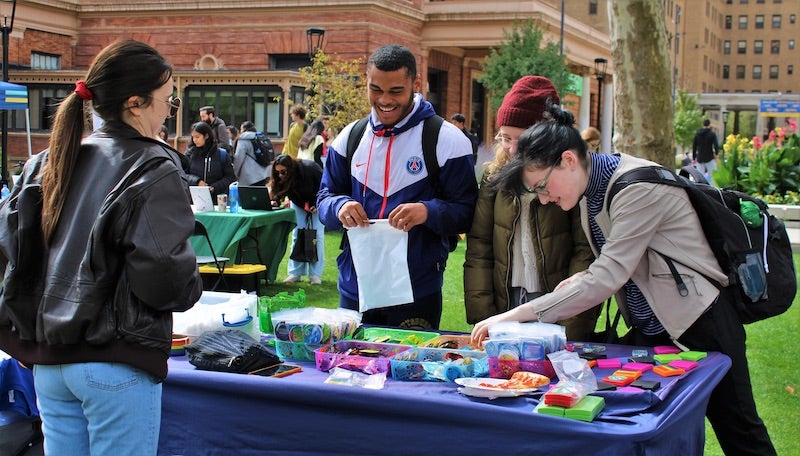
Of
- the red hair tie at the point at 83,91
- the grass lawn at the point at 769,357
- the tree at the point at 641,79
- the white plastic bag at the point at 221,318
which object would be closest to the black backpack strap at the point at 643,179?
the grass lawn at the point at 769,357

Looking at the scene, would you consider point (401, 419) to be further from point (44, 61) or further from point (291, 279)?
point (44, 61)

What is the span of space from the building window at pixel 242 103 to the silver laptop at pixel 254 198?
15.2 meters

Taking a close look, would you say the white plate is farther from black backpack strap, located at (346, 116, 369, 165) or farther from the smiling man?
black backpack strap, located at (346, 116, 369, 165)

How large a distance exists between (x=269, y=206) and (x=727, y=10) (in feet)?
361

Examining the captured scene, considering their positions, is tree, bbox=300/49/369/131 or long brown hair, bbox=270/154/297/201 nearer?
long brown hair, bbox=270/154/297/201

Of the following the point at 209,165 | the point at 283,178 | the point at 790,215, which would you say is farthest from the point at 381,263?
the point at 790,215

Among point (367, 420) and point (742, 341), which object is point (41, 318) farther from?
point (742, 341)

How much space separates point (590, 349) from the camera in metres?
2.88

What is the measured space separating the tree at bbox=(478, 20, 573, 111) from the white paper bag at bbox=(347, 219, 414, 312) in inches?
994

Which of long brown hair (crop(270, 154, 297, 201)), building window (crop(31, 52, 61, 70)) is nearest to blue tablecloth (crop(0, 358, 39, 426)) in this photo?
long brown hair (crop(270, 154, 297, 201))

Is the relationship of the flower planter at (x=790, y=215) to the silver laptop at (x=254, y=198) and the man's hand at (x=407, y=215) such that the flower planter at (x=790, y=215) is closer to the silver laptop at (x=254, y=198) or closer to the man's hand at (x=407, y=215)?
the silver laptop at (x=254, y=198)

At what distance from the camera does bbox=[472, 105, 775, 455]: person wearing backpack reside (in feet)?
8.98

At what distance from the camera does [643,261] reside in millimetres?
2848

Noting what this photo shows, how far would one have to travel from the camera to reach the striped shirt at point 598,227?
9.34 ft
